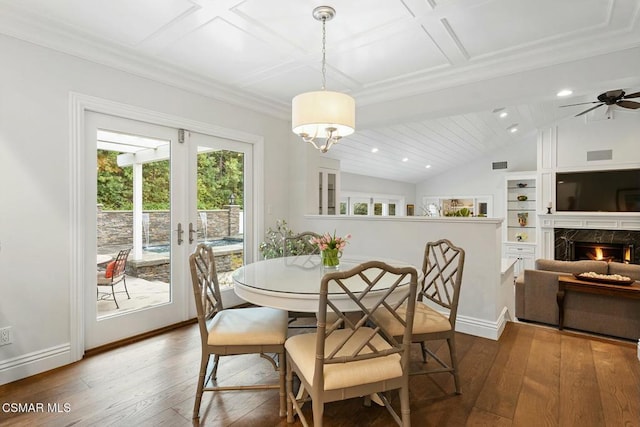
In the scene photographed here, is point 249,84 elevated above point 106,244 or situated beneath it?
elevated above

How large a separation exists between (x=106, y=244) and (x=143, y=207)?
44 cm

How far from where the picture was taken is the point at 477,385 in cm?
222

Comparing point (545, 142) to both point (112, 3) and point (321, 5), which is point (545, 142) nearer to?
point (321, 5)

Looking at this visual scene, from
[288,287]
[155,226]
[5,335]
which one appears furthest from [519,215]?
[5,335]

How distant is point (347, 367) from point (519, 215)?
7719 millimetres

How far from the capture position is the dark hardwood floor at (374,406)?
1.87 metres

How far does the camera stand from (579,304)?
3641 mm

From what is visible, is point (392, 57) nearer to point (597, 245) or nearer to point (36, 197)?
point (36, 197)

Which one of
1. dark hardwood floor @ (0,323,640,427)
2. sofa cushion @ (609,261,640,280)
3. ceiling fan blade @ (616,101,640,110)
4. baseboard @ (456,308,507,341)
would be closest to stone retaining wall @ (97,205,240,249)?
dark hardwood floor @ (0,323,640,427)

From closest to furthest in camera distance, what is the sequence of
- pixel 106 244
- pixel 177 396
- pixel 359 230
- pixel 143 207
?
pixel 177 396, pixel 106 244, pixel 143 207, pixel 359 230

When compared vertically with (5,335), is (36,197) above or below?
above

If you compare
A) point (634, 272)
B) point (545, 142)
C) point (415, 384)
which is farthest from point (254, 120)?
point (545, 142)

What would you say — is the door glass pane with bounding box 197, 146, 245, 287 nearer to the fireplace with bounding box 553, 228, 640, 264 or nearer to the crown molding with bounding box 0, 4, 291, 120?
the crown molding with bounding box 0, 4, 291, 120

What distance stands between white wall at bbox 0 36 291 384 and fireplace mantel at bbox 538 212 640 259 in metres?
7.23
